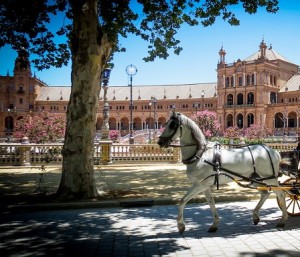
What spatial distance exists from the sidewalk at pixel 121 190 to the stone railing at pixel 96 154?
3328 mm

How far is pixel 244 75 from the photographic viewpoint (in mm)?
79750

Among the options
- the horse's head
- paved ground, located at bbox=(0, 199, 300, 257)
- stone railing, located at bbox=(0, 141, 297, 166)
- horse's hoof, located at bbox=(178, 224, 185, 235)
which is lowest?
paved ground, located at bbox=(0, 199, 300, 257)

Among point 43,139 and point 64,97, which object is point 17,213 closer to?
point 43,139

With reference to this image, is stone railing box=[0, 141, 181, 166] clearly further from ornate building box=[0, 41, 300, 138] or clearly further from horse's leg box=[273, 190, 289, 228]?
ornate building box=[0, 41, 300, 138]

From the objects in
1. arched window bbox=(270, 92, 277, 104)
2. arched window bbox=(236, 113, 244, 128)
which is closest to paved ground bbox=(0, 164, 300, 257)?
arched window bbox=(236, 113, 244, 128)

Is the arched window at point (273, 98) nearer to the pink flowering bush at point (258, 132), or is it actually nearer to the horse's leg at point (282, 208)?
the pink flowering bush at point (258, 132)

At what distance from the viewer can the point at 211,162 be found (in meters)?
6.33

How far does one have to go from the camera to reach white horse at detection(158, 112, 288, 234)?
6.20m

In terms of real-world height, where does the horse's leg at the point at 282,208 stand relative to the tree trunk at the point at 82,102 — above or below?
below

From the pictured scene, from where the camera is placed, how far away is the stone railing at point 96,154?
18.0m

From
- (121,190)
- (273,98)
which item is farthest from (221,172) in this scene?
(273,98)

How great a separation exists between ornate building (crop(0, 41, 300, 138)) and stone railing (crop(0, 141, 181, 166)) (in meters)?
42.9

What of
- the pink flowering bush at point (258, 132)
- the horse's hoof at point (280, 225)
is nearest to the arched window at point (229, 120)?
the pink flowering bush at point (258, 132)

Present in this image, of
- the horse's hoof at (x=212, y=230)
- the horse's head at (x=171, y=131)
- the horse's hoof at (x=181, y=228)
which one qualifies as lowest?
the horse's hoof at (x=212, y=230)
